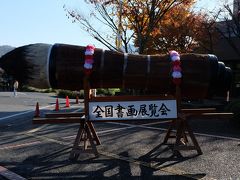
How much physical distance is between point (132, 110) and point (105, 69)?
36.3 inches

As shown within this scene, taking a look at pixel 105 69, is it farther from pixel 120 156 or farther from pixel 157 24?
pixel 157 24

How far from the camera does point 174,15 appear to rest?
2192 cm

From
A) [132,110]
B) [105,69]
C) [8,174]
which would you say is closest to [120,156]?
[132,110]

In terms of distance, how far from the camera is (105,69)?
767 cm

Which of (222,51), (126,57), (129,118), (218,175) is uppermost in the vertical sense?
(222,51)

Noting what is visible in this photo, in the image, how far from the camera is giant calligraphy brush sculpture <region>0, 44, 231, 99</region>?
764cm

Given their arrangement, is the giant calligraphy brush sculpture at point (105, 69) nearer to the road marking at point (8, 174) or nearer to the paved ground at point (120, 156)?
the paved ground at point (120, 156)

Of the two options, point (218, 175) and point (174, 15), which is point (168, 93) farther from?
point (174, 15)

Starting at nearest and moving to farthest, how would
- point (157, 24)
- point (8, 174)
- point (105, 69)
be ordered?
point (8, 174)
point (105, 69)
point (157, 24)

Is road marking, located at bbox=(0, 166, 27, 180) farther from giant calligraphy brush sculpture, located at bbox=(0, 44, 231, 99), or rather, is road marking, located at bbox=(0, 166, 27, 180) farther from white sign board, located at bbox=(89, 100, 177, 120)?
white sign board, located at bbox=(89, 100, 177, 120)

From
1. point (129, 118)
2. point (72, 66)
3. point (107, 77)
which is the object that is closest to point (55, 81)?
point (72, 66)

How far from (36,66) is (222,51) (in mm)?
18773

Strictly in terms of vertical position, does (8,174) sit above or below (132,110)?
below

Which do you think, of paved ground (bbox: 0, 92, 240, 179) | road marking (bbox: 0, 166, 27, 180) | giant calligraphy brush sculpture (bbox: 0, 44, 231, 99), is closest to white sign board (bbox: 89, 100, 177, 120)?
giant calligraphy brush sculpture (bbox: 0, 44, 231, 99)
